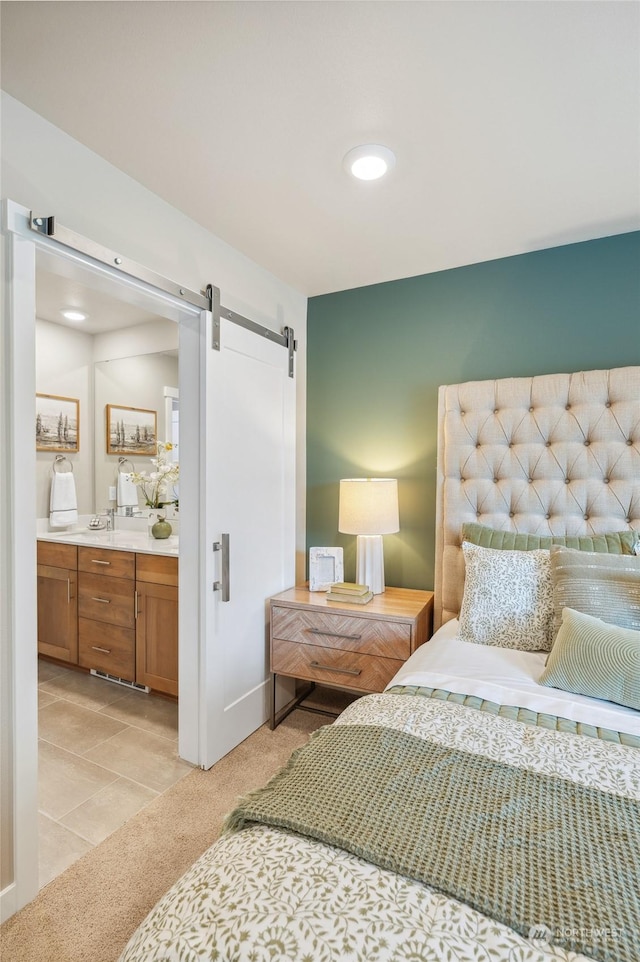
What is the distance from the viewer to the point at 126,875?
1.67 m

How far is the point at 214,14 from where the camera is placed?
1211 mm

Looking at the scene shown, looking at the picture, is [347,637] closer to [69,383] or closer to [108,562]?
[108,562]

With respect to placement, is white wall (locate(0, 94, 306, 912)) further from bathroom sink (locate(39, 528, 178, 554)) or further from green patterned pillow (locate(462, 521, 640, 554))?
green patterned pillow (locate(462, 521, 640, 554))

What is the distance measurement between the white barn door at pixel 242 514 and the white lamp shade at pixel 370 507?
1.50 feet

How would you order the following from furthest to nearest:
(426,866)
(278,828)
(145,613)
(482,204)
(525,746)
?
(145,613), (482,204), (525,746), (278,828), (426,866)

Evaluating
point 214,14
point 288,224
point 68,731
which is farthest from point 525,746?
point 68,731

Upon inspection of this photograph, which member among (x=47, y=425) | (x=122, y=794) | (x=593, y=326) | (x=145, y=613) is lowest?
(x=122, y=794)

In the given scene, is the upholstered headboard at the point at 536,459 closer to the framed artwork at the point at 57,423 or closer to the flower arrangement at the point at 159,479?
the flower arrangement at the point at 159,479

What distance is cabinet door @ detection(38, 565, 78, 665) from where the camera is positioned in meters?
3.25

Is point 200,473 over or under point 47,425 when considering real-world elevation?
under

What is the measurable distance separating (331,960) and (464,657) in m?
1.21

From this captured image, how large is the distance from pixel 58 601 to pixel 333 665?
2.08 metres

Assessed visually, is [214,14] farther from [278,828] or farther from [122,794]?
[122,794]

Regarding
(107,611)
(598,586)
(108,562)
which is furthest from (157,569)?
(598,586)
